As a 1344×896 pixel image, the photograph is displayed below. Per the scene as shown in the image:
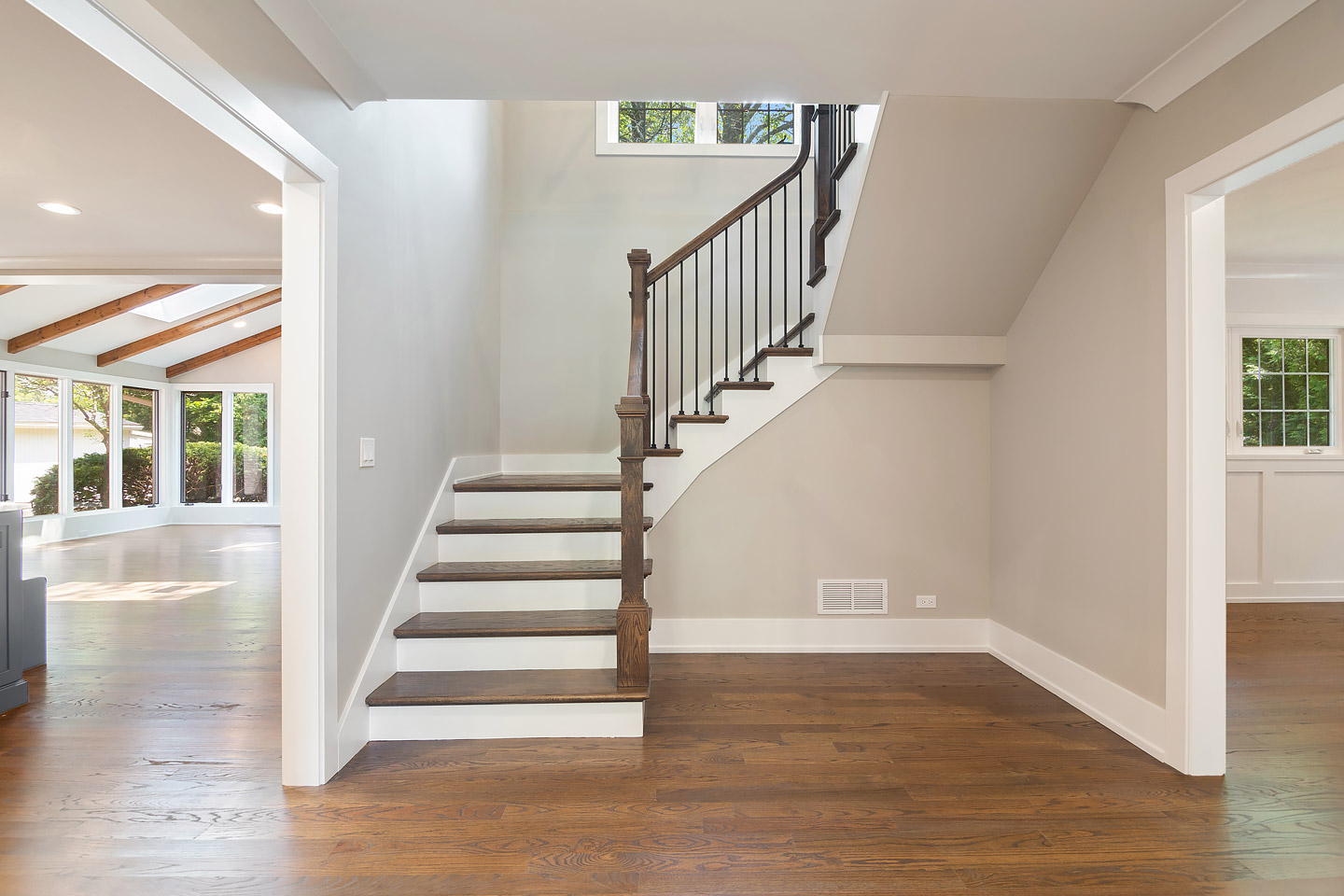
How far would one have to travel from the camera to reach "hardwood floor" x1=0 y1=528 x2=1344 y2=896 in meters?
1.77

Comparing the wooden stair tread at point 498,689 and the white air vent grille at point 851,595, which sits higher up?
the white air vent grille at point 851,595

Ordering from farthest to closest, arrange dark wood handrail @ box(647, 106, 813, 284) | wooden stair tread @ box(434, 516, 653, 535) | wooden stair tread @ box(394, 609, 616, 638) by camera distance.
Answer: dark wood handrail @ box(647, 106, 813, 284)
wooden stair tread @ box(434, 516, 653, 535)
wooden stair tread @ box(394, 609, 616, 638)

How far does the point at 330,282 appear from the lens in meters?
2.22

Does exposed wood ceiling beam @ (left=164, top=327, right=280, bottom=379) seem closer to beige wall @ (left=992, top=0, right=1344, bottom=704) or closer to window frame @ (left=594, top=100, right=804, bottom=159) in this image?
window frame @ (left=594, top=100, right=804, bottom=159)

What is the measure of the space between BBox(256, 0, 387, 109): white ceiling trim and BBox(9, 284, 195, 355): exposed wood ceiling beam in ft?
19.8

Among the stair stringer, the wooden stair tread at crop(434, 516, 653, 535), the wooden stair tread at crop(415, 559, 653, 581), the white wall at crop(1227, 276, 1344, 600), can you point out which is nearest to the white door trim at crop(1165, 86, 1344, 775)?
the stair stringer

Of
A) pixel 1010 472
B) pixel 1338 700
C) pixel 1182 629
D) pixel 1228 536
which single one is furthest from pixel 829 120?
pixel 1228 536

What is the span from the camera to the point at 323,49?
81.5 inches

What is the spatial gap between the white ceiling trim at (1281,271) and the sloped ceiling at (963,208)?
279cm

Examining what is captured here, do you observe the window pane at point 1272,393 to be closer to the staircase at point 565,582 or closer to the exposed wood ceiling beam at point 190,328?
the staircase at point 565,582

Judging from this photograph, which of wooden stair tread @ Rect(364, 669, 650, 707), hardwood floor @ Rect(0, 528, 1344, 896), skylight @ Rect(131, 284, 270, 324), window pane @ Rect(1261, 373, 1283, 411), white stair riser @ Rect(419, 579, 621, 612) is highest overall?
skylight @ Rect(131, 284, 270, 324)

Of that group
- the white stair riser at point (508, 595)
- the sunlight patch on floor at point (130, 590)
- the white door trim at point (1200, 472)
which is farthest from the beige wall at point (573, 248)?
the white door trim at point (1200, 472)

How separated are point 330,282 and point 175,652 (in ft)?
9.11

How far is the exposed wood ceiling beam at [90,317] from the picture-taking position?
6.94m
